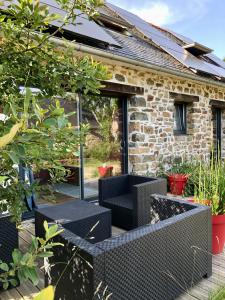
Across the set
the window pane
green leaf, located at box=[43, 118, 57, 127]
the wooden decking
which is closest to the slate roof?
the window pane

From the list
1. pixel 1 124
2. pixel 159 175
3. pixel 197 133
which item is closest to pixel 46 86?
pixel 1 124

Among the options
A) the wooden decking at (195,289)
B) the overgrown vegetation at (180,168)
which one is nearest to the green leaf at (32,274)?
the wooden decking at (195,289)

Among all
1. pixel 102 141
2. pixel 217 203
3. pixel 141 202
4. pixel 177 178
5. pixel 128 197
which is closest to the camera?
pixel 217 203

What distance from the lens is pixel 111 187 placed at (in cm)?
447

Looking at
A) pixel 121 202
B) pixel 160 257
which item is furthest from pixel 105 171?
pixel 160 257

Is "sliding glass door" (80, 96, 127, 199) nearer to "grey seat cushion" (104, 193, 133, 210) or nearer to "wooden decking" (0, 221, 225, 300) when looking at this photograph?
"grey seat cushion" (104, 193, 133, 210)

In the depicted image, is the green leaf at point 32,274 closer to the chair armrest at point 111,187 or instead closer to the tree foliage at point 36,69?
the tree foliage at point 36,69

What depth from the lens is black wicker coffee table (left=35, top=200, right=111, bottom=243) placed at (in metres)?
2.92

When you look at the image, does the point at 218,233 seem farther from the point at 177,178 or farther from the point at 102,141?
the point at 102,141

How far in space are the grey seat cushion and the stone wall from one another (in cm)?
169

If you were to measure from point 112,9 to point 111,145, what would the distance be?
520 centimetres

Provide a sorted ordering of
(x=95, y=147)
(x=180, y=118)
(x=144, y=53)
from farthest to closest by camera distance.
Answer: (x=180, y=118) → (x=144, y=53) → (x=95, y=147)

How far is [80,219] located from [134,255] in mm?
1157

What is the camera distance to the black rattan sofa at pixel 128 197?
147 inches
